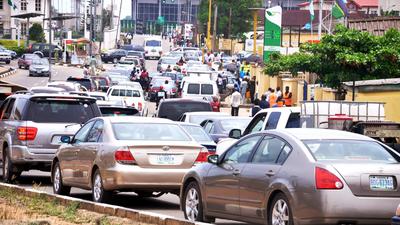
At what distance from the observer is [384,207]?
39.9ft

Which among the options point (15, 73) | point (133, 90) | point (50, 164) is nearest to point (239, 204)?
point (50, 164)

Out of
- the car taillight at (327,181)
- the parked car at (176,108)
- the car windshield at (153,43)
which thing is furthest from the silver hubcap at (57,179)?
the car windshield at (153,43)

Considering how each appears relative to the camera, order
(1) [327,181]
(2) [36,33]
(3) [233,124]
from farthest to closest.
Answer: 1. (2) [36,33]
2. (3) [233,124]
3. (1) [327,181]

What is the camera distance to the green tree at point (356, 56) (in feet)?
110

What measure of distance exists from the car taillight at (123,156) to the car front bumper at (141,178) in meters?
0.08

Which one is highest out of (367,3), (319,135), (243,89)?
(367,3)

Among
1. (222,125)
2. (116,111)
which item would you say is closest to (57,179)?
(222,125)

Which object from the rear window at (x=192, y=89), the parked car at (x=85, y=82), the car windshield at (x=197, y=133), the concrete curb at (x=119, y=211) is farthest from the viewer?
the parked car at (x=85, y=82)

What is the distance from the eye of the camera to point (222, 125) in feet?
84.2

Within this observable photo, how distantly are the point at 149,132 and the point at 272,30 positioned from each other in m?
35.1

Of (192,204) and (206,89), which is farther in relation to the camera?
(206,89)

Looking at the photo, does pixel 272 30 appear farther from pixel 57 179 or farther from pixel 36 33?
pixel 36 33

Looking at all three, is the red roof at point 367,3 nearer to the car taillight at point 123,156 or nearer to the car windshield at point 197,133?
the car windshield at point 197,133

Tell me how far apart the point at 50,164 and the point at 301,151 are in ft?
30.5
